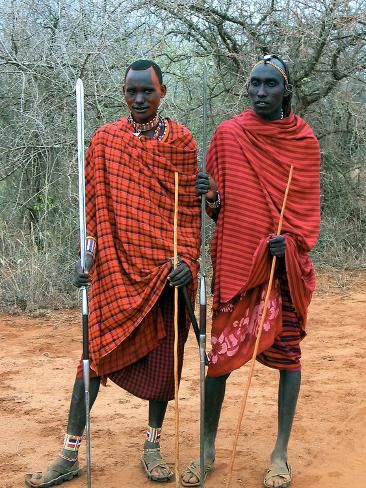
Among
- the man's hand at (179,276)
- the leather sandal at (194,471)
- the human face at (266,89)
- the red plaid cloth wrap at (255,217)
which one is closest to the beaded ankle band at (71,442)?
the leather sandal at (194,471)

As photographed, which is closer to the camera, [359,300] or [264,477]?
[264,477]

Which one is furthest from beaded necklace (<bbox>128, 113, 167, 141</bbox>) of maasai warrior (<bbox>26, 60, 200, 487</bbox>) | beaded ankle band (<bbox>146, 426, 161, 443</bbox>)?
beaded ankle band (<bbox>146, 426, 161, 443</bbox>)

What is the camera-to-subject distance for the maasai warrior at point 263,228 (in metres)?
3.23

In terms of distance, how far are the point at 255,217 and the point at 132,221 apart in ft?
1.78

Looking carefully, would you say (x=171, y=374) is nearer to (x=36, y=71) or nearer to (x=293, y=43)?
(x=36, y=71)

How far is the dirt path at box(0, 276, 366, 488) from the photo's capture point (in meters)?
3.55

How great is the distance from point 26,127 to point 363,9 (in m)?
3.92

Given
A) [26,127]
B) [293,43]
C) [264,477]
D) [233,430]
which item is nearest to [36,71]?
[26,127]

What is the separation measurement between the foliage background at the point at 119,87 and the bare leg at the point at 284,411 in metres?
3.77

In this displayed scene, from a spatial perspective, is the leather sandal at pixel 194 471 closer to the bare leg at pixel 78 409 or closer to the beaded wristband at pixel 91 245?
the bare leg at pixel 78 409

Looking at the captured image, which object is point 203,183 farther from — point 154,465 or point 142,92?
point 154,465

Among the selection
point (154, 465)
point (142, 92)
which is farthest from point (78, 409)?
point (142, 92)

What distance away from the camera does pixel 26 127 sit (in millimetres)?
6992

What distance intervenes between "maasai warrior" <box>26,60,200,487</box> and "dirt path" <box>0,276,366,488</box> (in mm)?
420
